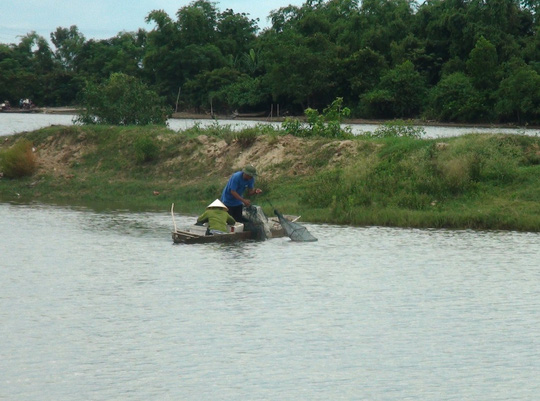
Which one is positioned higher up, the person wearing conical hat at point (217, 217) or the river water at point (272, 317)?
the person wearing conical hat at point (217, 217)

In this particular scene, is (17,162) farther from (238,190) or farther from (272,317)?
(272,317)

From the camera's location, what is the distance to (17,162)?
98.6 feet

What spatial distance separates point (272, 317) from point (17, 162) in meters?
18.9

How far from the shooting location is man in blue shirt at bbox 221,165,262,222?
1944cm

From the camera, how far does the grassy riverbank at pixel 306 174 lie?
22391 mm

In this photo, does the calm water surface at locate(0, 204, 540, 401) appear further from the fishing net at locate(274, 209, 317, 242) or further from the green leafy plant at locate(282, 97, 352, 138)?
the green leafy plant at locate(282, 97, 352, 138)

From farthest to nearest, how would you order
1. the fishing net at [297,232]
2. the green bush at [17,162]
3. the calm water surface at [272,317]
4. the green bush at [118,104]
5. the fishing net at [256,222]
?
the green bush at [118,104] < the green bush at [17,162] < the fishing net at [256,222] < the fishing net at [297,232] < the calm water surface at [272,317]

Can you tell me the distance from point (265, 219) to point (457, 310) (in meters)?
6.74

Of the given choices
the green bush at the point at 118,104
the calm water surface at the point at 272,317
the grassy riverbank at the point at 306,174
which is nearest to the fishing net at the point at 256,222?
the calm water surface at the point at 272,317

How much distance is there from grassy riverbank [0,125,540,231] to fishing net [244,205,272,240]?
324 cm

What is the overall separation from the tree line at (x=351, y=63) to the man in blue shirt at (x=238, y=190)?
3106cm

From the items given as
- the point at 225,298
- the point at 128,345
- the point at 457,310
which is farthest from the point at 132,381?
the point at 457,310

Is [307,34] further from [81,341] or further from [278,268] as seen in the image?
[81,341]

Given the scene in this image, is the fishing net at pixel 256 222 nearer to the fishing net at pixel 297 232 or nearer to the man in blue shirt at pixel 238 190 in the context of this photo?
the man in blue shirt at pixel 238 190
